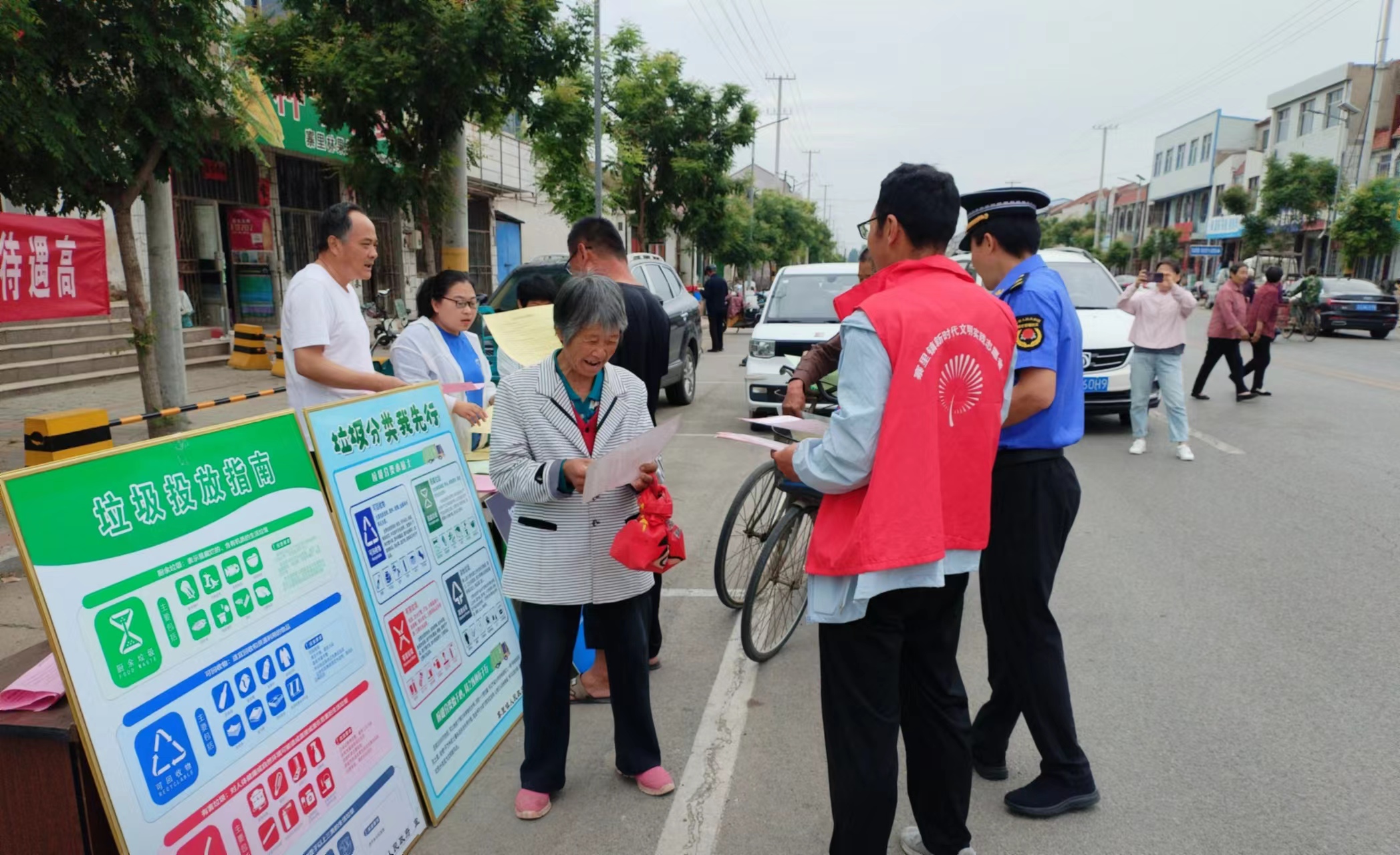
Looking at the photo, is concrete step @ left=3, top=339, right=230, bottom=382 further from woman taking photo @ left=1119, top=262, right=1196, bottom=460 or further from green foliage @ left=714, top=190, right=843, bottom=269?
green foliage @ left=714, top=190, right=843, bottom=269

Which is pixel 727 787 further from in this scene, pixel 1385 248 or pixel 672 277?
pixel 1385 248

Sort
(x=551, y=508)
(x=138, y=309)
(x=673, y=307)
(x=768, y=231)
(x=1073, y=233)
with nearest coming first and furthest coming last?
(x=551, y=508) → (x=138, y=309) → (x=673, y=307) → (x=768, y=231) → (x=1073, y=233)

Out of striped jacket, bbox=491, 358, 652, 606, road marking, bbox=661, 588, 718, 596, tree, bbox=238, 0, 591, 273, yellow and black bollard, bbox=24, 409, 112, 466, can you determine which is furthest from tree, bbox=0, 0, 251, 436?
road marking, bbox=661, 588, 718, 596

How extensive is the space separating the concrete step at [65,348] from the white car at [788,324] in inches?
273

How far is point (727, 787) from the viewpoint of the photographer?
118 inches

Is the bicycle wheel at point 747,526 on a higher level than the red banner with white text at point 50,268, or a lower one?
lower

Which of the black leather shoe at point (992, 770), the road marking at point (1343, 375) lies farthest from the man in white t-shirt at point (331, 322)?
the road marking at point (1343, 375)

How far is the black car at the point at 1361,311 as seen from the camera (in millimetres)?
22188

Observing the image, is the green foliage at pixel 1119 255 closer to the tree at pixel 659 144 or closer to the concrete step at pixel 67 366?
the tree at pixel 659 144

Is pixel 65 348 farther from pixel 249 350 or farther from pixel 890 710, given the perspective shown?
pixel 890 710

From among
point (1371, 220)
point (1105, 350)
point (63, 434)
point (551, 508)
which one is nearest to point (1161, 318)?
point (1105, 350)

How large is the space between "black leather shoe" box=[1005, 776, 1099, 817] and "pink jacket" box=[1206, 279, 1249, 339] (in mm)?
9119

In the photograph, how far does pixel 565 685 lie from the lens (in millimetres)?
→ 2857

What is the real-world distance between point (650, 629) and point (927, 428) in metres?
2.09
